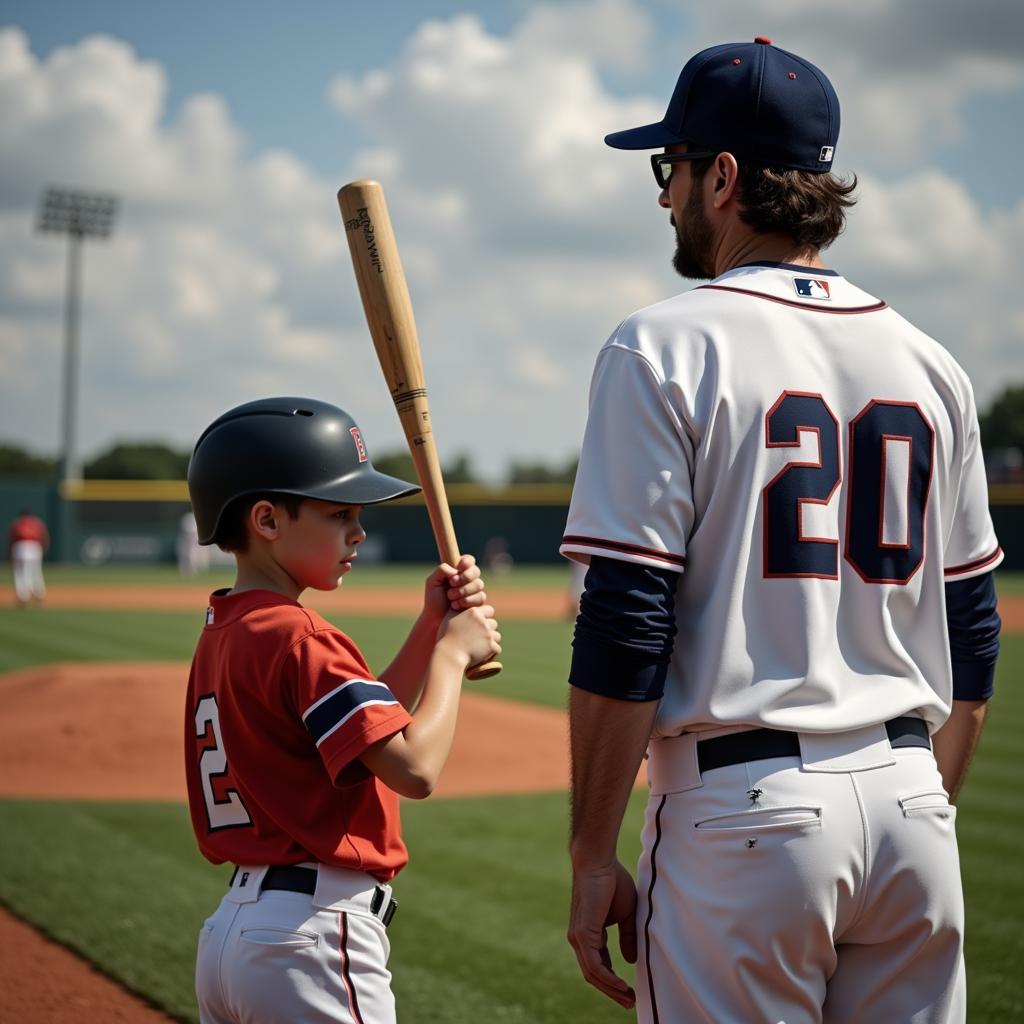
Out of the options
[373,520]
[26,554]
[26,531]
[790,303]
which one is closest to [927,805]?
[790,303]

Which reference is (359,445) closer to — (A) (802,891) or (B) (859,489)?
(B) (859,489)

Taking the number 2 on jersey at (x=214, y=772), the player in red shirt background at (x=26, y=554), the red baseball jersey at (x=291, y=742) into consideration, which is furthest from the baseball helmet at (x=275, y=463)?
the player in red shirt background at (x=26, y=554)

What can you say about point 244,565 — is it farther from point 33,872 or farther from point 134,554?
point 134,554

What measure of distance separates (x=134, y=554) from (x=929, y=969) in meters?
40.5

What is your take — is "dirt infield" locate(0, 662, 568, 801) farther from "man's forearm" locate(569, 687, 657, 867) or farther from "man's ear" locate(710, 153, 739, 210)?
"man's ear" locate(710, 153, 739, 210)

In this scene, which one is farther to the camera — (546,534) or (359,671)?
(546,534)

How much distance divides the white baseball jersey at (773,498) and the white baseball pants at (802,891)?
0.09 metres

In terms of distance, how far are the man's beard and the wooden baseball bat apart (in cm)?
64

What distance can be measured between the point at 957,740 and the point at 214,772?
1350mm

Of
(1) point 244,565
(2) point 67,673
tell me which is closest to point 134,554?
(2) point 67,673

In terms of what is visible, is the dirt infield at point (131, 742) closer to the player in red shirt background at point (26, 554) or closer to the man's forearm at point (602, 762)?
the man's forearm at point (602, 762)

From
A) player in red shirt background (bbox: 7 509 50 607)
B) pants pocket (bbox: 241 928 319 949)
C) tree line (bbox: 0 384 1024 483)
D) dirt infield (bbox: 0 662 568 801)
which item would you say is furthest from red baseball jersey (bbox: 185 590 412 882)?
tree line (bbox: 0 384 1024 483)

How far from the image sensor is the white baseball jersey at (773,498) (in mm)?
1777

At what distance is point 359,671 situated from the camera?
2129 mm
